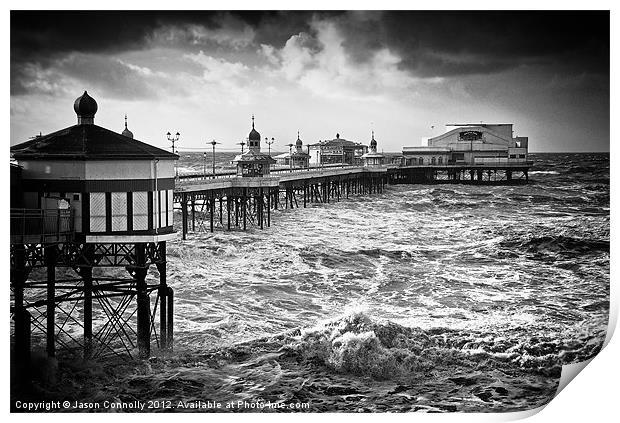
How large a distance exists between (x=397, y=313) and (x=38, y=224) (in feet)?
14.4

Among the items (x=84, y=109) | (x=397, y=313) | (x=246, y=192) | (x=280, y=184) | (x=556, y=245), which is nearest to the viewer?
(x=84, y=109)

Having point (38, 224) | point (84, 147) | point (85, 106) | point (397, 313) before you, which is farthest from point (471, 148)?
point (38, 224)

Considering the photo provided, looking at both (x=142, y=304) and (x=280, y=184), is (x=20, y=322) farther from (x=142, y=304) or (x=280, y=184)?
(x=280, y=184)

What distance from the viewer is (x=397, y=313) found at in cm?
905

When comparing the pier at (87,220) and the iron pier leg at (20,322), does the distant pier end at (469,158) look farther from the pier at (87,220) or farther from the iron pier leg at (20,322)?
the iron pier leg at (20,322)

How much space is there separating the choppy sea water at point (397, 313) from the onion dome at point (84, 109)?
2.51 meters

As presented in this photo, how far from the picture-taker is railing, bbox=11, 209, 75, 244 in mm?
6781

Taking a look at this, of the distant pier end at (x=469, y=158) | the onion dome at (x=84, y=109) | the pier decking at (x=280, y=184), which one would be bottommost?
the pier decking at (x=280, y=184)

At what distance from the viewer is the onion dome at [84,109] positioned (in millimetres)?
7324

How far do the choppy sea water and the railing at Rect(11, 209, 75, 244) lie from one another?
147 cm

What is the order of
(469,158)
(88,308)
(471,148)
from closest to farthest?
(88,308), (471,148), (469,158)

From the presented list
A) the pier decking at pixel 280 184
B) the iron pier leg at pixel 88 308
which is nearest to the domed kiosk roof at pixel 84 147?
the iron pier leg at pixel 88 308

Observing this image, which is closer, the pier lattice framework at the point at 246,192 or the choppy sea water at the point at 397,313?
the choppy sea water at the point at 397,313

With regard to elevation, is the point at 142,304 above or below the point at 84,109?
below
